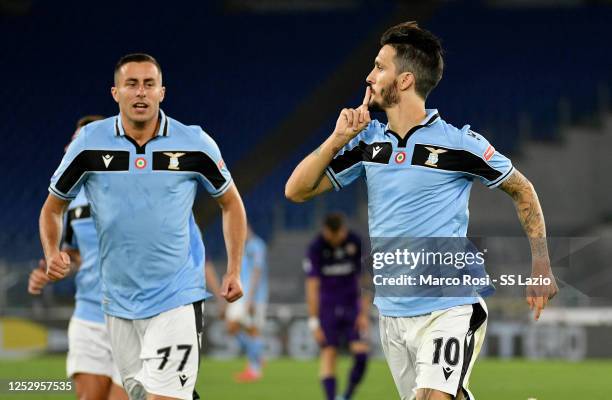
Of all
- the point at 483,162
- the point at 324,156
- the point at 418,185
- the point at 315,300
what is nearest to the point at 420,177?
the point at 418,185

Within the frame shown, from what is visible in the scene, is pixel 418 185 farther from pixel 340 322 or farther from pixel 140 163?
pixel 340 322

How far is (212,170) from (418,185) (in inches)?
46.6

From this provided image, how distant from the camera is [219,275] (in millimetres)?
18172

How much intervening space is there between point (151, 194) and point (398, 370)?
1.47 metres

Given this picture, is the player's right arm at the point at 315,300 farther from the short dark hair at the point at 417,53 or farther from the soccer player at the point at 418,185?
the short dark hair at the point at 417,53

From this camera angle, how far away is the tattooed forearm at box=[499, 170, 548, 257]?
4941 millimetres

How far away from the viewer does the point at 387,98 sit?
16.0 ft

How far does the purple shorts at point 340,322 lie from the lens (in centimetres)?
1060

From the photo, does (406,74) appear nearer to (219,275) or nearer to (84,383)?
(84,383)

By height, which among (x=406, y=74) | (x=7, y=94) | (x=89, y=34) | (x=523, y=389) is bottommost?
(x=523, y=389)

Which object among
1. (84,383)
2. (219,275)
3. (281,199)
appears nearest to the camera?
(84,383)

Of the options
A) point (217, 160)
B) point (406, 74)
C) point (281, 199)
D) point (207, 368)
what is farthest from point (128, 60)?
point (281, 199)

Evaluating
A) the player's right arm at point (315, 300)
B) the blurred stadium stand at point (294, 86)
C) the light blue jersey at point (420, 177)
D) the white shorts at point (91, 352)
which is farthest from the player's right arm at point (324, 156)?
the blurred stadium stand at point (294, 86)

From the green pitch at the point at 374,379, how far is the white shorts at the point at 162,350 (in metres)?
4.34
